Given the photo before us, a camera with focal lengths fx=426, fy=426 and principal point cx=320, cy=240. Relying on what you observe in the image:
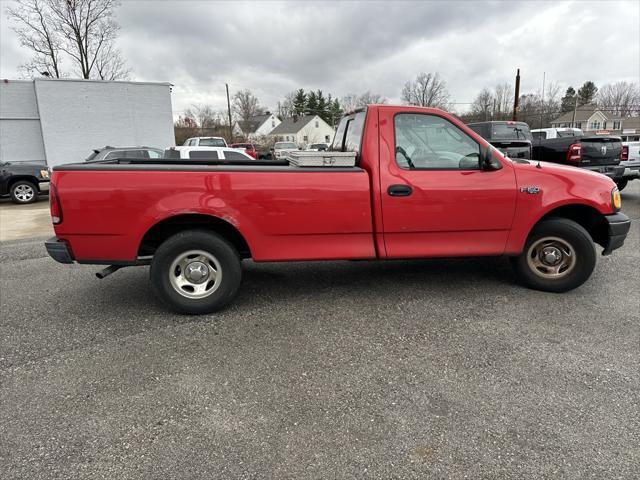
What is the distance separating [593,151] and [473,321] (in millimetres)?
8719

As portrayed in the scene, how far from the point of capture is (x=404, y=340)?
11.8ft

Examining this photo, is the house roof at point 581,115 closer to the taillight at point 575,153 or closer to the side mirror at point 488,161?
the taillight at point 575,153

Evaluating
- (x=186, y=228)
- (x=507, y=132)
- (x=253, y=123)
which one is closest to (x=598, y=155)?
(x=507, y=132)

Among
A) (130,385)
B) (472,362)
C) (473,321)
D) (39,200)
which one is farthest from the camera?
(39,200)

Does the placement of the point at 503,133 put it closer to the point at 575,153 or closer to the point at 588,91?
the point at 575,153

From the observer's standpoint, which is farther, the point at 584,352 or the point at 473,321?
the point at 473,321

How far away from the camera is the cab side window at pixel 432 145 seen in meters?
4.22

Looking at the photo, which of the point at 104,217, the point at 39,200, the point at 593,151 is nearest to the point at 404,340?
the point at 104,217

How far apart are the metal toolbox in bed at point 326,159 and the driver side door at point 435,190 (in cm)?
33

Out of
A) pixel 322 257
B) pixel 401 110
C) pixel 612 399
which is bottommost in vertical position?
pixel 612 399

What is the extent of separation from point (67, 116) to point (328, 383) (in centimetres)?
1975

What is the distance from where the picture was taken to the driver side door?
4.14 meters

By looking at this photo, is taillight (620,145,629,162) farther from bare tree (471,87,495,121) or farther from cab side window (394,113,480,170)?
bare tree (471,87,495,121)

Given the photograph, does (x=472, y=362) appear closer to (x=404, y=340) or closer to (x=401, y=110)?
(x=404, y=340)
